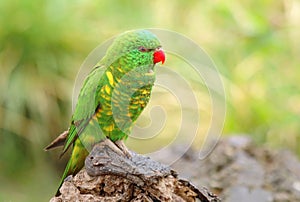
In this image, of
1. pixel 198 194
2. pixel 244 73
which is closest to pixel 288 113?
pixel 244 73

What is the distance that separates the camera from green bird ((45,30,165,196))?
4.39ft

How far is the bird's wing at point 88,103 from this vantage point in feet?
4.49

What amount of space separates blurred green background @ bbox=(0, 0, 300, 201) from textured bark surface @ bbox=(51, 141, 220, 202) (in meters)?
1.67

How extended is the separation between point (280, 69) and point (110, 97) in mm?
2998

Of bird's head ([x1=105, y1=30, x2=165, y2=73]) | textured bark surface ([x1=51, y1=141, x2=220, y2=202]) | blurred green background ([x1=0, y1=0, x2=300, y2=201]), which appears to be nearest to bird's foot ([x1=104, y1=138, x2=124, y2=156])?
textured bark surface ([x1=51, y1=141, x2=220, y2=202])

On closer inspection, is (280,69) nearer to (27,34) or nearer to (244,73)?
(244,73)

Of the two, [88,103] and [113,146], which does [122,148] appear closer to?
[113,146]

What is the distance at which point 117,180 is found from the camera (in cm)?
135

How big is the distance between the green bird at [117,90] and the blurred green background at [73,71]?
165 centimetres

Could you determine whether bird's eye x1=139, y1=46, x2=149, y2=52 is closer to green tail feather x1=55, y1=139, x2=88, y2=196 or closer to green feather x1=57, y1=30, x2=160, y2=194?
green feather x1=57, y1=30, x2=160, y2=194

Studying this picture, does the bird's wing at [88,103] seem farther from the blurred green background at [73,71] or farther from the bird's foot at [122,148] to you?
the blurred green background at [73,71]

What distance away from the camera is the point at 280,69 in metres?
4.14

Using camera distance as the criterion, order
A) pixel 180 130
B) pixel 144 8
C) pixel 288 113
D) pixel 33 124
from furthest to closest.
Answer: pixel 144 8 < pixel 288 113 < pixel 33 124 < pixel 180 130

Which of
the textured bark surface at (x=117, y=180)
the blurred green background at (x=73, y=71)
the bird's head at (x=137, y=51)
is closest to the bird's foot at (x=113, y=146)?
the textured bark surface at (x=117, y=180)
